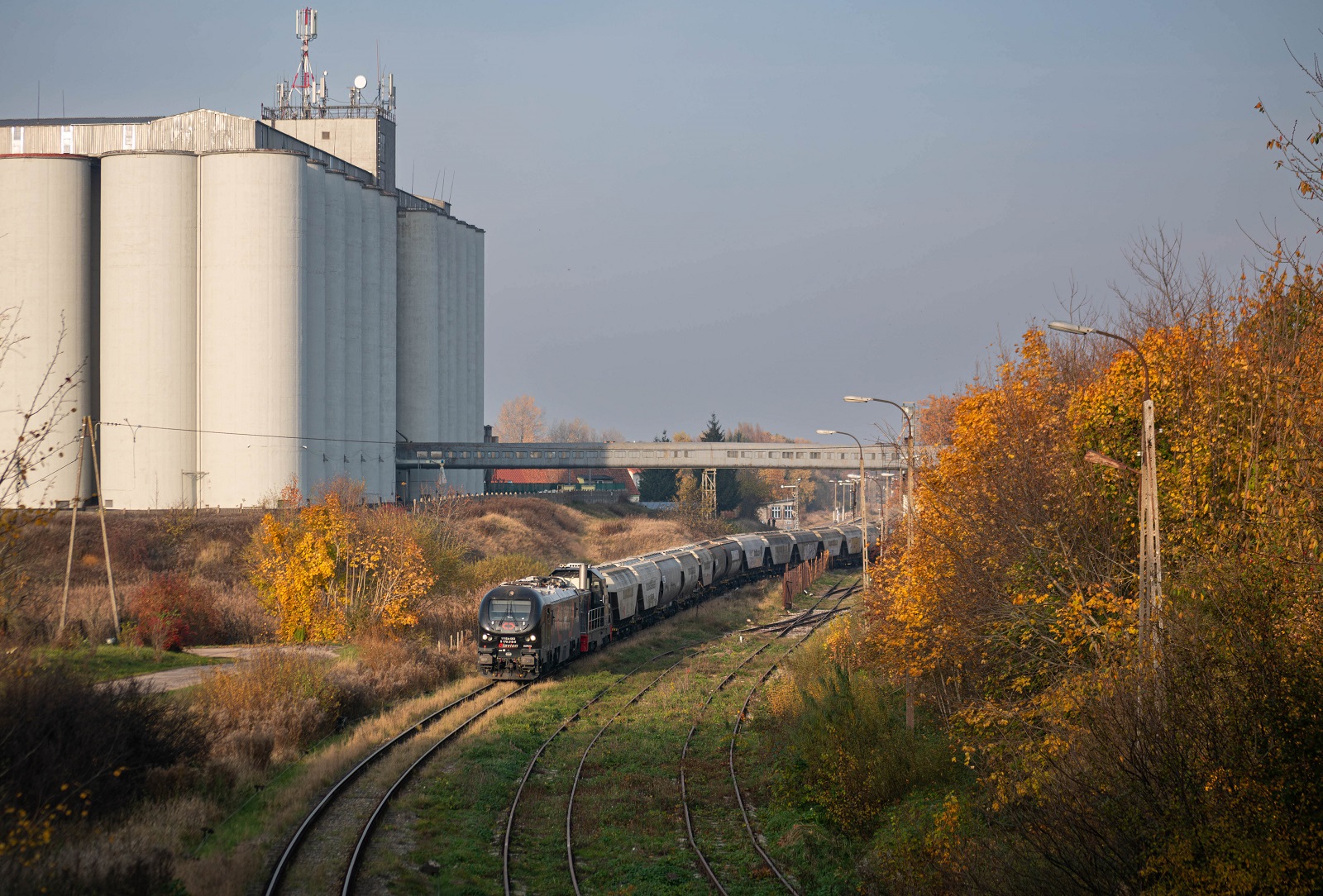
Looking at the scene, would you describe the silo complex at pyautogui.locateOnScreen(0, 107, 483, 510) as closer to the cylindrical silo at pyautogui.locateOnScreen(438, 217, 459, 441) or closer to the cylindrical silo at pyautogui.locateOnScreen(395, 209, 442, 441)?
the cylindrical silo at pyautogui.locateOnScreen(395, 209, 442, 441)

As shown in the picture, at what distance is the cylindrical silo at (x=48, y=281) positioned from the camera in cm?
6600

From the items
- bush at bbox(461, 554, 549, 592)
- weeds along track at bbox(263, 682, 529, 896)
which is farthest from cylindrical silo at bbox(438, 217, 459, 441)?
weeds along track at bbox(263, 682, 529, 896)

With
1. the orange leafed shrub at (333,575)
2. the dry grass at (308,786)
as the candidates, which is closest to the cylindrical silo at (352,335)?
the orange leafed shrub at (333,575)

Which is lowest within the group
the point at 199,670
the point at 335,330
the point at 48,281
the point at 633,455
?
the point at 199,670

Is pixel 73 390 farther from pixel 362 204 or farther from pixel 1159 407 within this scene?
pixel 1159 407

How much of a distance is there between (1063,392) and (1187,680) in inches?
406

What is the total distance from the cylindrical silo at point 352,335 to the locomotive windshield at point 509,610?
47269 mm

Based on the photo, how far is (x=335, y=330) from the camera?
73.7m

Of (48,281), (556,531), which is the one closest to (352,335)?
(48,281)

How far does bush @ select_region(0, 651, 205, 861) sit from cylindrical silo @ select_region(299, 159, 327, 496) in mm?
51728

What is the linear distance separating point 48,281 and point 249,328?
13.7 meters

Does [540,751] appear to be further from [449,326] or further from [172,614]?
[449,326]

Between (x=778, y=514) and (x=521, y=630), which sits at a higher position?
(x=778, y=514)

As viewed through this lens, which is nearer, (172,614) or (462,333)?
(172,614)
